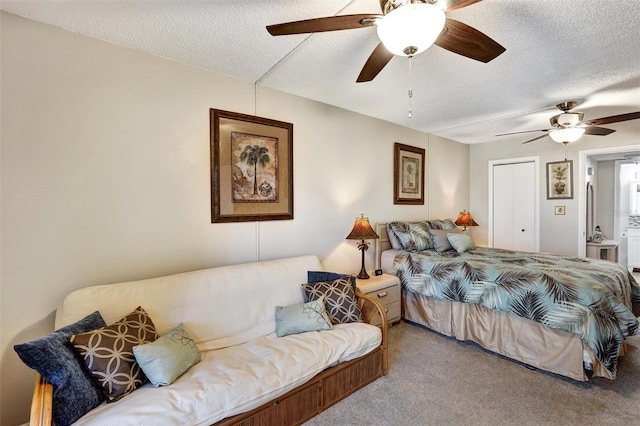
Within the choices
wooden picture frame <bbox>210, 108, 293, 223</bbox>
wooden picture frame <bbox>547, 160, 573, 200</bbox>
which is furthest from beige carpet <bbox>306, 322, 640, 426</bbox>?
wooden picture frame <bbox>547, 160, 573, 200</bbox>

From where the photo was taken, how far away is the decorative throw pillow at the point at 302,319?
7.06 ft

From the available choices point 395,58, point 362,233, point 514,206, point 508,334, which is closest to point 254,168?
point 362,233

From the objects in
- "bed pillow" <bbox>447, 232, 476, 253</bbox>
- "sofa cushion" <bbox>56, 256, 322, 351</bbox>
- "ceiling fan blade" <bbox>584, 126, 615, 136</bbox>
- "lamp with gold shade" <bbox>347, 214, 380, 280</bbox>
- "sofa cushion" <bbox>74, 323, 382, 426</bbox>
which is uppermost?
"ceiling fan blade" <bbox>584, 126, 615, 136</bbox>

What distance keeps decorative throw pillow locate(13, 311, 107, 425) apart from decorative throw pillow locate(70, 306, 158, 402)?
0.04 metres

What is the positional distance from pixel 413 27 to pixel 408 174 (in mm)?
3195

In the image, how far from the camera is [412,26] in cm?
122

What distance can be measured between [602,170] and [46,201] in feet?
26.1

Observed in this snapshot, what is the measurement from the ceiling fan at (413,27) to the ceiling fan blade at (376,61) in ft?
0.04

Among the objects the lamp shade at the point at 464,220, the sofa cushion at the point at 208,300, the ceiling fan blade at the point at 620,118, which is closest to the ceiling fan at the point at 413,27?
the sofa cushion at the point at 208,300

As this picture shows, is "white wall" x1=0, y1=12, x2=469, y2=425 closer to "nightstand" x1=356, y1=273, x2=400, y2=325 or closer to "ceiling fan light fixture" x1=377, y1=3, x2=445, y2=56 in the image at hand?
"nightstand" x1=356, y1=273, x2=400, y2=325

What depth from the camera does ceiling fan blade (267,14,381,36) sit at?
4.44 ft

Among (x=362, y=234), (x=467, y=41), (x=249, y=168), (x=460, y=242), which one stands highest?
(x=467, y=41)

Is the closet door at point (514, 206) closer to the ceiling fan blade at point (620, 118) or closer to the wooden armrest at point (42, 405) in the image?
the ceiling fan blade at point (620, 118)

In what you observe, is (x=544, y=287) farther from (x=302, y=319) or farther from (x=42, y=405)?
(x=42, y=405)
